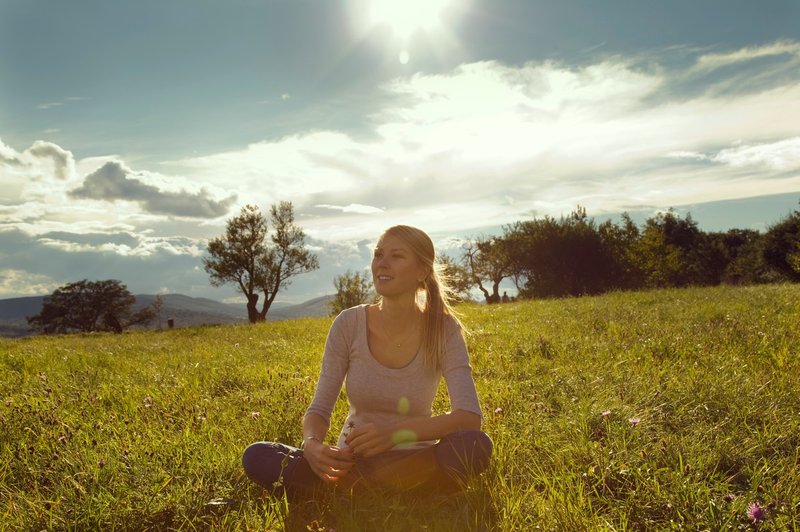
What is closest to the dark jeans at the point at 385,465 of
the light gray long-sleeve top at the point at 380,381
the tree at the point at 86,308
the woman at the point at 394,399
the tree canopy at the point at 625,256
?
the woman at the point at 394,399

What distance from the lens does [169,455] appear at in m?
4.62

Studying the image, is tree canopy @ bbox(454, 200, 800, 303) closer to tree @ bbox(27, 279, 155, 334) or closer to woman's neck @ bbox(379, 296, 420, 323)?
woman's neck @ bbox(379, 296, 420, 323)

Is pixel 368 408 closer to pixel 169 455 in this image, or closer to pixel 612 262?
pixel 169 455

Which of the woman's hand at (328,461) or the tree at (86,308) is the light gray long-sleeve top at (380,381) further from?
the tree at (86,308)

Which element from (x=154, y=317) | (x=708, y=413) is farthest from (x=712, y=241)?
(x=154, y=317)

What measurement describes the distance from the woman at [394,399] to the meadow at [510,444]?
19 cm

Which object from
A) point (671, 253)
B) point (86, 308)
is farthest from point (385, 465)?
point (86, 308)

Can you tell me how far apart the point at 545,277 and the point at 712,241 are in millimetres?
44380

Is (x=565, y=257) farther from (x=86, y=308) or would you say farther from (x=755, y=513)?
(x=86, y=308)

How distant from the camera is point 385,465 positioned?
161 inches

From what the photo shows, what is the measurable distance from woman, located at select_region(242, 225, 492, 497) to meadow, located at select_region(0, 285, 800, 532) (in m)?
0.19

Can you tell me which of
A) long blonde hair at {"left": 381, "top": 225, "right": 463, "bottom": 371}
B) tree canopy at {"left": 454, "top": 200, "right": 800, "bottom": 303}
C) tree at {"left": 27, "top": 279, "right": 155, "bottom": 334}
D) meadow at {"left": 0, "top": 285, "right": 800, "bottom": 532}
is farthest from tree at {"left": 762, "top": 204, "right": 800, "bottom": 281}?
tree at {"left": 27, "top": 279, "right": 155, "bottom": 334}

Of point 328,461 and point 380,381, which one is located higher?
point 380,381

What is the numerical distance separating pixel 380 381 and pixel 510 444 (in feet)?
4.57
